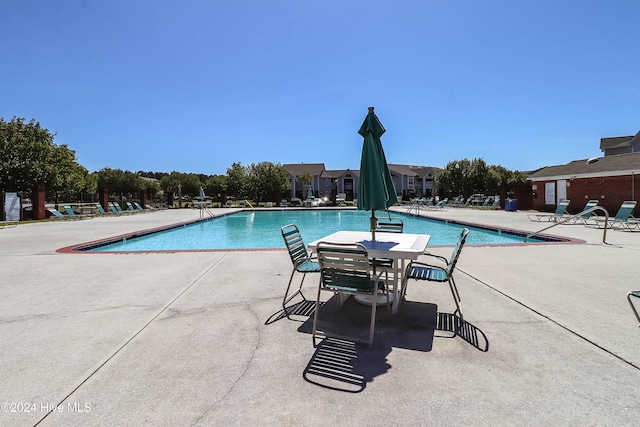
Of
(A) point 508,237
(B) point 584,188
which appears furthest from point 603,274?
(B) point 584,188

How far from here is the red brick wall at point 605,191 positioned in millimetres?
19289

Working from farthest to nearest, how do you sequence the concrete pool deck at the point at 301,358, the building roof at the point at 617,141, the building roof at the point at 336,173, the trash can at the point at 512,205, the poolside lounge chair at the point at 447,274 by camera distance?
the building roof at the point at 336,173 < the building roof at the point at 617,141 < the trash can at the point at 512,205 < the poolside lounge chair at the point at 447,274 < the concrete pool deck at the point at 301,358

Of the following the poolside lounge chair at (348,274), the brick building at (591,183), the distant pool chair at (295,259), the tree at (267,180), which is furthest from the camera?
the tree at (267,180)

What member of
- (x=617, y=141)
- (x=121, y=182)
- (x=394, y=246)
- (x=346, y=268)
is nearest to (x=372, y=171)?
(x=394, y=246)

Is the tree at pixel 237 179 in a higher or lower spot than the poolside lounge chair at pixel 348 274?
higher

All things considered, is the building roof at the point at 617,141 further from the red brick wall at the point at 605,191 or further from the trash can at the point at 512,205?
the trash can at the point at 512,205

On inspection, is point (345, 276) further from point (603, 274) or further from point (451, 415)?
point (603, 274)

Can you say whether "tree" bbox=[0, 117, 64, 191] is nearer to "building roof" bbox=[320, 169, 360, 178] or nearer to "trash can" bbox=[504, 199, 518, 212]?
"trash can" bbox=[504, 199, 518, 212]

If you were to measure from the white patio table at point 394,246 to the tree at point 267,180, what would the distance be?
1465 inches

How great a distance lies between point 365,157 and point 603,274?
15.5ft

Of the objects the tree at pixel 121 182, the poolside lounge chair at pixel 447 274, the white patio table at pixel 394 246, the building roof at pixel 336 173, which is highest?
the building roof at pixel 336 173

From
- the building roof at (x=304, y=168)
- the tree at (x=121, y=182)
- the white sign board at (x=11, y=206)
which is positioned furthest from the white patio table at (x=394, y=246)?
the tree at (x=121, y=182)

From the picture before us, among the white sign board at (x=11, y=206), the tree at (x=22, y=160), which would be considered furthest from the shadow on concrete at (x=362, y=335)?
the tree at (x=22, y=160)

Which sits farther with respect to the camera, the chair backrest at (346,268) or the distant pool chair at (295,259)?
the distant pool chair at (295,259)
